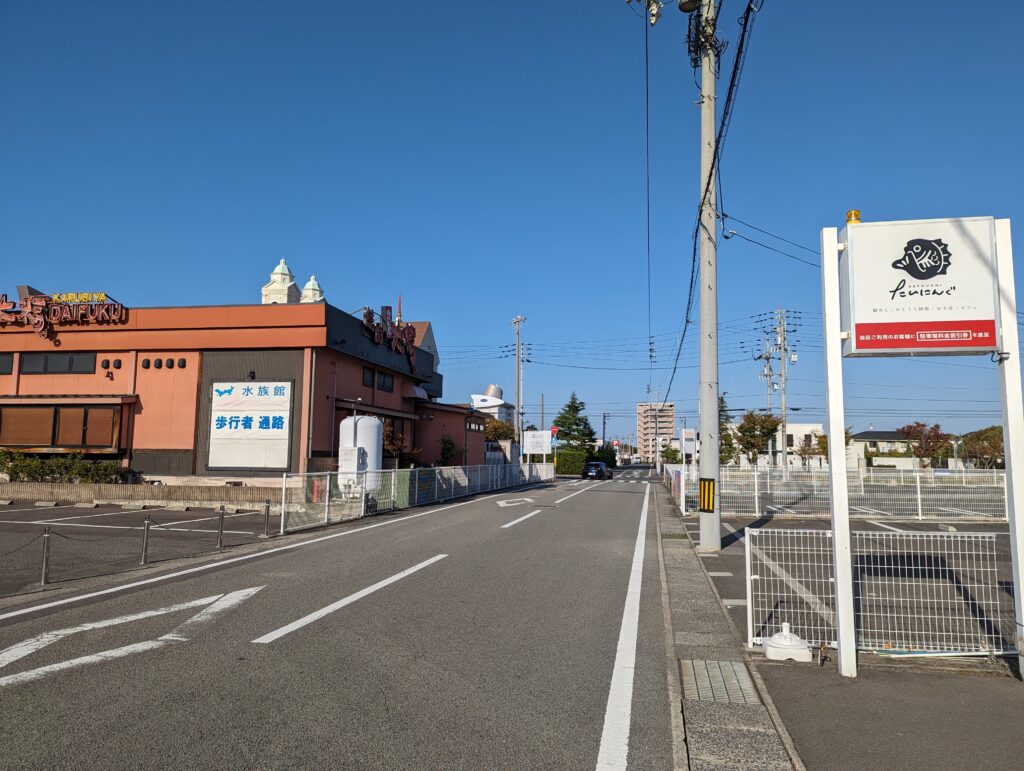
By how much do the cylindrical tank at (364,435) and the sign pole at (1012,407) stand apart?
1929 centimetres

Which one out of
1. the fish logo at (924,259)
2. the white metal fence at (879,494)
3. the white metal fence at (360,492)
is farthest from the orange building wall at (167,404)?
the fish logo at (924,259)

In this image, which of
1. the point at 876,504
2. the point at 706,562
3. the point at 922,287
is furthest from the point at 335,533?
the point at 876,504

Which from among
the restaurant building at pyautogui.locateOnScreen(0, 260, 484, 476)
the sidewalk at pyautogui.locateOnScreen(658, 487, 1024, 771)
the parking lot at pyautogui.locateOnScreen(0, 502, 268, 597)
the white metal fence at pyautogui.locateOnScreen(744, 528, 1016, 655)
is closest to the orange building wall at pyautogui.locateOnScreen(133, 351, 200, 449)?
the restaurant building at pyautogui.locateOnScreen(0, 260, 484, 476)

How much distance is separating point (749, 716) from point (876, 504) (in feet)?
60.6

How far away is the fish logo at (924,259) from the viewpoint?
213 inches

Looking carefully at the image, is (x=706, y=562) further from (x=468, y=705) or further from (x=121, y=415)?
(x=121, y=415)

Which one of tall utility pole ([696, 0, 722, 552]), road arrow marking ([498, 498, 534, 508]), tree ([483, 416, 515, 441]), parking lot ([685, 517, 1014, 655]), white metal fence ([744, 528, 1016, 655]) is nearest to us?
white metal fence ([744, 528, 1016, 655])

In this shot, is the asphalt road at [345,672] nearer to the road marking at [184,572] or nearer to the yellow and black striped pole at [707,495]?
the road marking at [184,572]

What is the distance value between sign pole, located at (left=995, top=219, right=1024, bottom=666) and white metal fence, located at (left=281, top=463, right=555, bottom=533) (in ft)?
40.3

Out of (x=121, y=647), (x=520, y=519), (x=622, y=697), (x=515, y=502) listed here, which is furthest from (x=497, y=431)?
(x=622, y=697)

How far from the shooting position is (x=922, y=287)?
5.42 m

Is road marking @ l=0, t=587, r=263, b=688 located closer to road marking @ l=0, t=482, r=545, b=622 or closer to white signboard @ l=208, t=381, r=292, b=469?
road marking @ l=0, t=482, r=545, b=622

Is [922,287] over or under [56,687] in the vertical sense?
over

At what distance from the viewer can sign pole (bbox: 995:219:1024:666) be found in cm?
515
